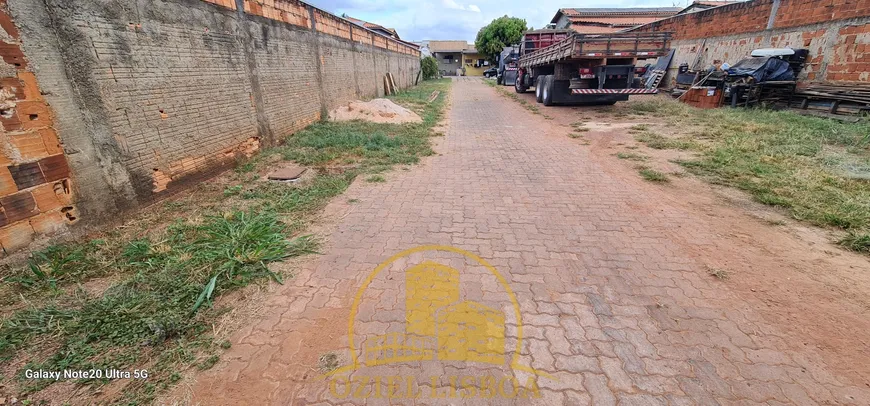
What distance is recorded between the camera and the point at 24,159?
3.12m

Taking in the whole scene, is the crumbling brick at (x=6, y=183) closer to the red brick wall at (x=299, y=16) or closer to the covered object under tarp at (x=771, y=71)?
the red brick wall at (x=299, y=16)

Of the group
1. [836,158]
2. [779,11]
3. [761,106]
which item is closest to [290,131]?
[836,158]

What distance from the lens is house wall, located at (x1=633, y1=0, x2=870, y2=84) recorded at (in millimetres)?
9688

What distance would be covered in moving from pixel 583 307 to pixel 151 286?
3269mm

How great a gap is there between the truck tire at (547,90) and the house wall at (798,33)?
7172mm

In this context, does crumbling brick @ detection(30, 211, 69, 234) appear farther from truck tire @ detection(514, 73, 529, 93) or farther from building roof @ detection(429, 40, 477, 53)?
building roof @ detection(429, 40, 477, 53)

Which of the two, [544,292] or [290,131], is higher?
[290,131]

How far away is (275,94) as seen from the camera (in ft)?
24.0

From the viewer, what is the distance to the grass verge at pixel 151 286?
2.17 m

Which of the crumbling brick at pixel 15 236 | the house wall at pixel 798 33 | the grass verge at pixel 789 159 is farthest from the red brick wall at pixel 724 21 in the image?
the crumbling brick at pixel 15 236

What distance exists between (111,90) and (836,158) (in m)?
10.0

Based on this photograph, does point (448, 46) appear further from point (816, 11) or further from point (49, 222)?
point (49, 222)

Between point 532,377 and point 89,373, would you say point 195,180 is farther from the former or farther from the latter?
point 532,377

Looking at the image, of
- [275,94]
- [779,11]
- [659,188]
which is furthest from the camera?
[779,11]
